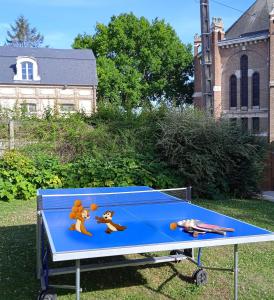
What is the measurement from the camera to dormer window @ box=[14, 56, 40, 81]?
3369 cm

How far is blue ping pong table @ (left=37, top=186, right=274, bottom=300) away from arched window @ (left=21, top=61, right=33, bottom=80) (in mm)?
29523

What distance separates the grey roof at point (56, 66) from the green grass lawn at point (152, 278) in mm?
28201

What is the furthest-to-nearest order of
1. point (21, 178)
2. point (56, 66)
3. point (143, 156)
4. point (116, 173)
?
point (56, 66) < point (143, 156) < point (116, 173) < point (21, 178)

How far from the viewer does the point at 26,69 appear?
111 feet

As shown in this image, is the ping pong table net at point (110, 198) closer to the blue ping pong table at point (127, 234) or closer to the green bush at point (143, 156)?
the blue ping pong table at point (127, 234)

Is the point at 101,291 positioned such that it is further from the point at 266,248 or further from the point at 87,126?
the point at 87,126

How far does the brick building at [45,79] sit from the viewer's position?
33.8m

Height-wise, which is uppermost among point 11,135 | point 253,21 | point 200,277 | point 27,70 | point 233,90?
point 253,21

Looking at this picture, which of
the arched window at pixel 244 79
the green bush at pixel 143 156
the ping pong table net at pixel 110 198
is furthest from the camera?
the arched window at pixel 244 79

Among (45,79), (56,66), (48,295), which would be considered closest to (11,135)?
(48,295)

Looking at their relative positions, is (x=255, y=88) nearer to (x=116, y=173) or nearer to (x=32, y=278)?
(x=116, y=173)

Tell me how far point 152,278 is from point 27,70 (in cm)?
3132

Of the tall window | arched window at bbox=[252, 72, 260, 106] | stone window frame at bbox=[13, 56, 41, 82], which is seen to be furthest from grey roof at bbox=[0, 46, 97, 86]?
arched window at bbox=[252, 72, 260, 106]

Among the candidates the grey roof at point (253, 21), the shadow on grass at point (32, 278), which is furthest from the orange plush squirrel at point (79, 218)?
the grey roof at point (253, 21)
